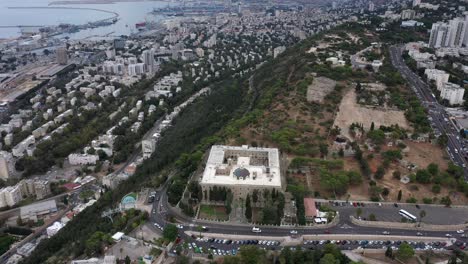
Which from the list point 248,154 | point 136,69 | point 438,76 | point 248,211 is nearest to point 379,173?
point 248,154

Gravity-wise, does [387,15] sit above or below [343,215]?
above

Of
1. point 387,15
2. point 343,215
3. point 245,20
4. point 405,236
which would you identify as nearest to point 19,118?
point 343,215

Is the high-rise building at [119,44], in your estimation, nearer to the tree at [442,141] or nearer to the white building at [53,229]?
the white building at [53,229]

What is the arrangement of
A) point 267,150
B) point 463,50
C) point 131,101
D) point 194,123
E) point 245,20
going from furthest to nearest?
point 245,20 < point 463,50 < point 131,101 < point 194,123 < point 267,150

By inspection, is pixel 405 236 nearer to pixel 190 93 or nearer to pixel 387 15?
pixel 190 93

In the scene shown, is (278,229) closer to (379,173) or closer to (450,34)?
(379,173)

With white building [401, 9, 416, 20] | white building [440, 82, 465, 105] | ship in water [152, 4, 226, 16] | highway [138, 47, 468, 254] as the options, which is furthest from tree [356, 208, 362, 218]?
ship in water [152, 4, 226, 16]

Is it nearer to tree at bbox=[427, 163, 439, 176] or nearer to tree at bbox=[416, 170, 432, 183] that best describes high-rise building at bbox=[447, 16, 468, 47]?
tree at bbox=[427, 163, 439, 176]

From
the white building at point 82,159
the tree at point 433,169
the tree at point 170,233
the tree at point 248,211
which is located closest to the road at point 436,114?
the tree at point 433,169
